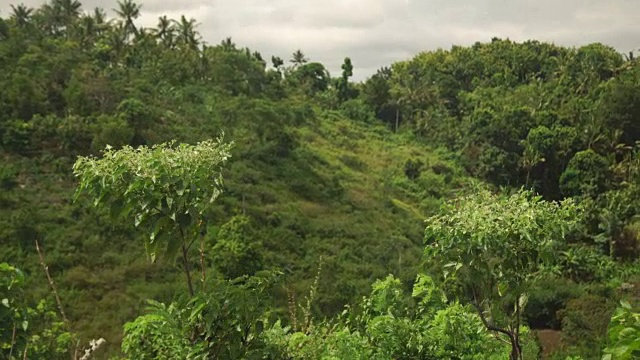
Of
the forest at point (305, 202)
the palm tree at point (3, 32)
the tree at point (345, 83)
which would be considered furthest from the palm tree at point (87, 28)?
the tree at point (345, 83)

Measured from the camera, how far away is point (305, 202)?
28.8m

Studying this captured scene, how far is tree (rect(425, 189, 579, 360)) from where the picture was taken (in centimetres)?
323

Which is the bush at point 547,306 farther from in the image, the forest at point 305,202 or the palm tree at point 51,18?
the palm tree at point 51,18

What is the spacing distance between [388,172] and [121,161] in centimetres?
3559

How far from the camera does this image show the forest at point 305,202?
2.98 meters

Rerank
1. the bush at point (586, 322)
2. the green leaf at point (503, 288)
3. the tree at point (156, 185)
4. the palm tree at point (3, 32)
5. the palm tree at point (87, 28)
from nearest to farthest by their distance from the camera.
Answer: the tree at point (156, 185)
the green leaf at point (503, 288)
the bush at point (586, 322)
the palm tree at point (3, 32)
the palm tree at point (87, 28)

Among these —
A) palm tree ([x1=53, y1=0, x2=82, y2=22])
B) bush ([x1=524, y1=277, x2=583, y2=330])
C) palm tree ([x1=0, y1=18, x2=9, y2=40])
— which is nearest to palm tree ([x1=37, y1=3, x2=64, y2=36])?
palm tree ([x1=53, y1=0, x2=82, y2=22])

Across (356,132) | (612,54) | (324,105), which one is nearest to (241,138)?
(356,132)

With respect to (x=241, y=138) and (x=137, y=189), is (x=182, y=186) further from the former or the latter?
(x=241, y=138)

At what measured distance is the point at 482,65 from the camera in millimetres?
53750

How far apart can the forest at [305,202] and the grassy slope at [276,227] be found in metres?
0.11

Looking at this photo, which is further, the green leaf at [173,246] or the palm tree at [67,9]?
the palm tree at [67,9]

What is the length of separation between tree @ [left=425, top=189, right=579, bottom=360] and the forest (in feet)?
0.05

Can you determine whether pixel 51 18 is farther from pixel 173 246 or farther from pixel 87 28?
pixel 173 246
